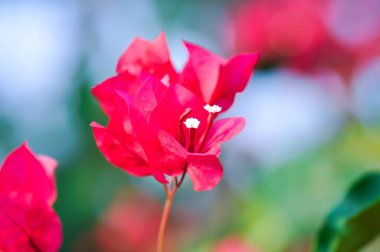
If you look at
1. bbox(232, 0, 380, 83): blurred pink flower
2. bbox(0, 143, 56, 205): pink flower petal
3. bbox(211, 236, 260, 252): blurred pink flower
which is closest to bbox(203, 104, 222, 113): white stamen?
bbox(0, 143, 56, 205): pink flower petal

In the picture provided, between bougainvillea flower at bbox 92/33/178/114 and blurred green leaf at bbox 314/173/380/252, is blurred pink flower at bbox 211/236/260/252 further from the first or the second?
bougainvillea flower at bbox 92/33/178/114

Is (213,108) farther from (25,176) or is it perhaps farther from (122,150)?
(25,176)

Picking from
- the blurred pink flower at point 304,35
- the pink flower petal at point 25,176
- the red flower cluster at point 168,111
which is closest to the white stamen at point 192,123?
the red flower cluster at point 168,111

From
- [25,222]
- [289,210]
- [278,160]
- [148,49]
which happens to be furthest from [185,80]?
[278,160]

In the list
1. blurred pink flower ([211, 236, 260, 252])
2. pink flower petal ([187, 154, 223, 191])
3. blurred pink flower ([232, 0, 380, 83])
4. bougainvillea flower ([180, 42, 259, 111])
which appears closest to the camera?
pink flower petal ([187, 154, 223, 191])

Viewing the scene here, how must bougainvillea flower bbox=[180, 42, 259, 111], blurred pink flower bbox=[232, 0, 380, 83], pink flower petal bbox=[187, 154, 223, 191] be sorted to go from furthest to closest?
blurred pink flower bbox=[232, 0, 380, 83], bougainvillea flower bbox=[180, 42, 259, 111], pink flower petal bbox=[187, 154, 223, 191]

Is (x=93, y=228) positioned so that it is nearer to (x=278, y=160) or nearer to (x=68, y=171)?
(x=68, y=171)

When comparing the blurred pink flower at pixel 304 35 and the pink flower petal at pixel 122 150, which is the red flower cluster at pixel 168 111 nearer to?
the pink flower petal at pixel 122 150

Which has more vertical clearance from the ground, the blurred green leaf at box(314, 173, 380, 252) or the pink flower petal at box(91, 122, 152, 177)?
the pink flower petal at box(91, 122, 152, 177)
